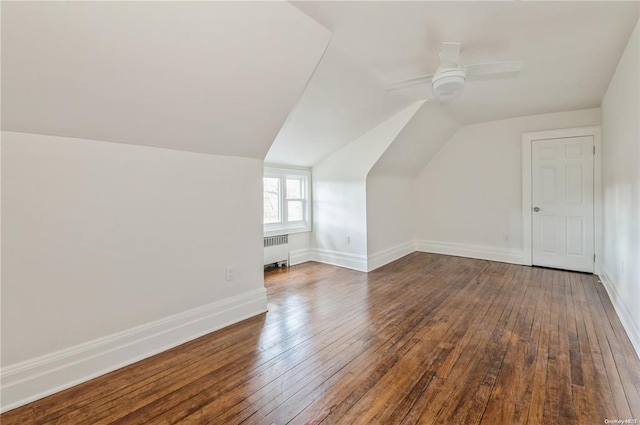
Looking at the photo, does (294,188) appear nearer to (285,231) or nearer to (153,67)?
(285,231)

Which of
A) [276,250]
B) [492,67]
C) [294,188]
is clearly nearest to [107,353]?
[276,250]

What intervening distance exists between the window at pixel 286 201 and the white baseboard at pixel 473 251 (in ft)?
8.05

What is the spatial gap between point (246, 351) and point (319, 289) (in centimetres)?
151

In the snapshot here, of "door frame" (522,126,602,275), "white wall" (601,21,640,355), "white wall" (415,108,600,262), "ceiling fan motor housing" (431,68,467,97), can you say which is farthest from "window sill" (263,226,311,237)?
"white wall" (601,21,640,355)

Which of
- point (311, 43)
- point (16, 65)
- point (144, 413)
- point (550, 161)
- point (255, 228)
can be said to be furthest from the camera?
point (550, 161)

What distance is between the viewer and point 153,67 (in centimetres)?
171

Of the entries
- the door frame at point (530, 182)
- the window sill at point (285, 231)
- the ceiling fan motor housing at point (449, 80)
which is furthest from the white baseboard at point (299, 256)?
the door frame at point (530, 182)

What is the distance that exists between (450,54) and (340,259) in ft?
10.8

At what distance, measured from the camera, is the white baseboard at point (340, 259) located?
4.40m

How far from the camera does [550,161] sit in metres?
4.34

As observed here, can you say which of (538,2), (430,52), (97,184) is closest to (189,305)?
(97,184)

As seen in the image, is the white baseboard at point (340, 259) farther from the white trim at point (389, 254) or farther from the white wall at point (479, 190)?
the white wall at point (479, 190)

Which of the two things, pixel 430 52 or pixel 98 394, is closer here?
pixel 98 394

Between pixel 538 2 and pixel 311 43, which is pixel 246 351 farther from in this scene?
pixel 538 2
